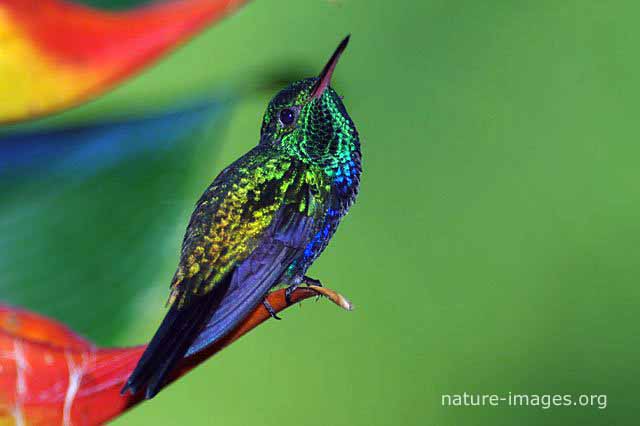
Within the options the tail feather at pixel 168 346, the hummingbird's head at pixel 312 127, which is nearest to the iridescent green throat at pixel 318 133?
the hummingbird's head at pixel 312 127

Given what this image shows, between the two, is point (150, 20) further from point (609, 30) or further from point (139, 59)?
point (609, 30)

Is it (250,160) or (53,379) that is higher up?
(250,160)

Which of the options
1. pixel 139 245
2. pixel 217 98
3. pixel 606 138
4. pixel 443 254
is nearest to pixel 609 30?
pixel 606 138

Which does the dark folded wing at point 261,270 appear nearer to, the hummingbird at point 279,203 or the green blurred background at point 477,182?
the hummingbird at point 279,203

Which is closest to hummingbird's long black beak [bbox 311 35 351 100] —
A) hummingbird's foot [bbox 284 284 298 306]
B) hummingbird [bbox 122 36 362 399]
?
hummingbird [bbox 122 36 362 399]

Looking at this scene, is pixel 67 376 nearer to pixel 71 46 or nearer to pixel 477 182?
pixel 71 46

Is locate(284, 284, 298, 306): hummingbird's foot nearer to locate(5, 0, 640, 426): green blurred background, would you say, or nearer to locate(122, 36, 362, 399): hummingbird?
locate(122, 36, 362, 399): hummingbird
